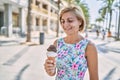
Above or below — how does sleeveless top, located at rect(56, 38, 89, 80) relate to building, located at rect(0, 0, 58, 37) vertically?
below

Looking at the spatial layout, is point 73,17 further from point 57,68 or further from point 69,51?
point 57,68

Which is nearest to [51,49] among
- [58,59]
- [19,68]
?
[58,59]

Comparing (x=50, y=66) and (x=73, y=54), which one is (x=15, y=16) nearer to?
(x=73, y=54)

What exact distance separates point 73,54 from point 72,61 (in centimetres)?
7

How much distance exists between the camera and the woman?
105 inches

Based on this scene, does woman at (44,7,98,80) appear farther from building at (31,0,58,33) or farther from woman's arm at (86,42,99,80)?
building at (31,0,58,33)

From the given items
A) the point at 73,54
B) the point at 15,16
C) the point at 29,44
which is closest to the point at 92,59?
the point at 73,54

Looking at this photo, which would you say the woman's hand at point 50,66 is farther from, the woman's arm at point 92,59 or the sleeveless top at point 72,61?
the woman's arm at point 92,59

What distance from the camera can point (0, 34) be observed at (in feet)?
101

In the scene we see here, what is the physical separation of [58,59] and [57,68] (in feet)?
0.32

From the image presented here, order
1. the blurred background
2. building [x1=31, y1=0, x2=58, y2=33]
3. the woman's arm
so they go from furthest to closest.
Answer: building [x1=31, y1=0, x2=58, y2=33] < the blurred background < the woman's arm

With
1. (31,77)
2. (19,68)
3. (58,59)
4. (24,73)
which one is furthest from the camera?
(19,68)

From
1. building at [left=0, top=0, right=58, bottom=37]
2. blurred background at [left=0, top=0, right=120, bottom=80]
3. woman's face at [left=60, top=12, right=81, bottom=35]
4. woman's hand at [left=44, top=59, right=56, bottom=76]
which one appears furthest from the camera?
building at [left=0, top=0, right=58, bottom=37]

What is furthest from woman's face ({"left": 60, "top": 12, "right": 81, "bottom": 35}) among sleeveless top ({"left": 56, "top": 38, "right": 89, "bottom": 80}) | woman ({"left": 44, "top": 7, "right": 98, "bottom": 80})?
sleeveless top ({"left": 56, "top": 38, "right": 89, "bottom": 80})
